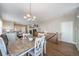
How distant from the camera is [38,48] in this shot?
1613 mm

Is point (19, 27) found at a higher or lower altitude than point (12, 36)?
higher

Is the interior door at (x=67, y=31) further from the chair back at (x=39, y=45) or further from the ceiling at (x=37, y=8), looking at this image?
the chair back at (x=39, y=45)

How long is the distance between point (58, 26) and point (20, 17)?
0.71 m

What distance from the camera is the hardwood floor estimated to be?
1.52 meters

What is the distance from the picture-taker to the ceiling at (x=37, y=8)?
1494 millimetres

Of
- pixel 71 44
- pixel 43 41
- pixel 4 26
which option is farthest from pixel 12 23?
pixel 71 44

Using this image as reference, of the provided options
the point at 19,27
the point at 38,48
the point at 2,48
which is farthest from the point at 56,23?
the point at 2,48

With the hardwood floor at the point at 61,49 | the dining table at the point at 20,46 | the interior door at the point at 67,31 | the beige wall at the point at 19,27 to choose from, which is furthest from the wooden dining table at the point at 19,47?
the interior door at the point at 67,31

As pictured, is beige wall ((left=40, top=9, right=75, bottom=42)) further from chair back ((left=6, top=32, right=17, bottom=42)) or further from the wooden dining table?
chair back ((left=6, top=32, right=17, bottom=42))

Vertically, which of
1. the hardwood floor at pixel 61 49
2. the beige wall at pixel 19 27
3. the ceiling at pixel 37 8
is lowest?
the hardwood floor at pixel 61 49

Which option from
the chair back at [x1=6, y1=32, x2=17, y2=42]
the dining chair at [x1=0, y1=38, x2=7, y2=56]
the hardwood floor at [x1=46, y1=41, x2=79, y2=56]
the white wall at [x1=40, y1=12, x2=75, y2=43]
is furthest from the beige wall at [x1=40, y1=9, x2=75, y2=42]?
the dining chair at [x1=0, y1=38, x2=7, y2=56]

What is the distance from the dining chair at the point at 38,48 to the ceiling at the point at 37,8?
47 cm

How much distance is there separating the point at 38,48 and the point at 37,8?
2.43 feet

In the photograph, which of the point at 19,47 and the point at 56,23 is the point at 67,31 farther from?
the point at 19,47
